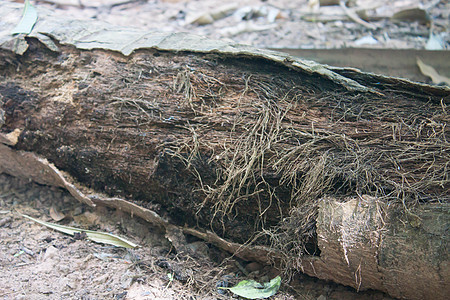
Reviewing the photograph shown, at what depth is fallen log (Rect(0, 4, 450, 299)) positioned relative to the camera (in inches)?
71.8

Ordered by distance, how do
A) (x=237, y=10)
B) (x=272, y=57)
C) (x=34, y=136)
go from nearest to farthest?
(x=272, y=57), (x=34, y=136), (x=237, y=10)

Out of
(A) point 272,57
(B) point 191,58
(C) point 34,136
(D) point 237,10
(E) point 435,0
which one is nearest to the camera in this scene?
(A) point 272,57

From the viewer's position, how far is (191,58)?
2.46m

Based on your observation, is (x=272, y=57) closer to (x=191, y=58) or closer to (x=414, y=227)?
(x=191, y=58)

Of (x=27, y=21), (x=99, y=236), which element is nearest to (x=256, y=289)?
(x=99, y=236)

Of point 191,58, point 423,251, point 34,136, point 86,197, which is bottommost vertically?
point 86,197

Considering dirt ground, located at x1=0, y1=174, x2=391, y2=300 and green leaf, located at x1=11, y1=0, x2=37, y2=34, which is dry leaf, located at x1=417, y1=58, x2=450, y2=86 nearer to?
dirt ground, located at x1=0, y1=174, x2=391, y2=300

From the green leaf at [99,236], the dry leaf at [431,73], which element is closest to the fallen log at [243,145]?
the green leaf at [99,236]

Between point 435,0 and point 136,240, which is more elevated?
point 435,0

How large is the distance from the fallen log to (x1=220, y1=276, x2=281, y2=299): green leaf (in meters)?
0.13

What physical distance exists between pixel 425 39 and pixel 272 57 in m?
2.78

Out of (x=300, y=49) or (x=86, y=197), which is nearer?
(x=86, y=197)

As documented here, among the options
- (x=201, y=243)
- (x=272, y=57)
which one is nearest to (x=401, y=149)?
(x=272, y=57)

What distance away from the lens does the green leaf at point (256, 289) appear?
209 centimetres
